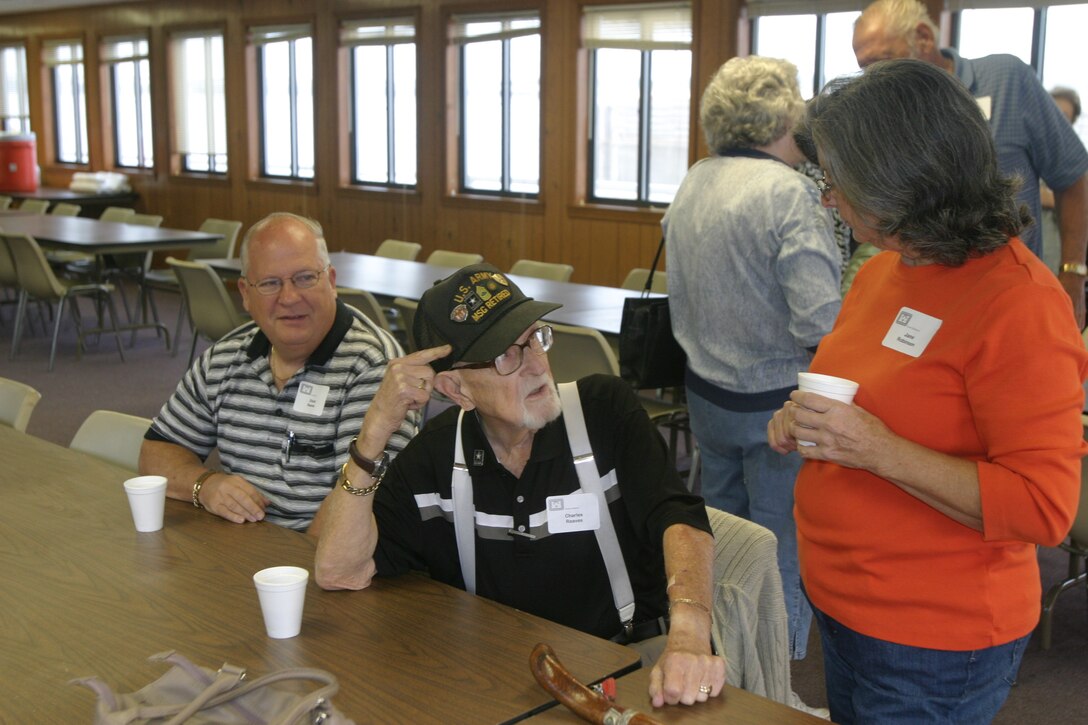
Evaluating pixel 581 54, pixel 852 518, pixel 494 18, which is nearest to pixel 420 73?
pixel 494 18

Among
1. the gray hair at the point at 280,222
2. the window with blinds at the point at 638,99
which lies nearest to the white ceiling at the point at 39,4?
the window with blinds at the point at 638,99

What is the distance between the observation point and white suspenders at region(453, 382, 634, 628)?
1.92 metres

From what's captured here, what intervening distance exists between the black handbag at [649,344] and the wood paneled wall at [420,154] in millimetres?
4789

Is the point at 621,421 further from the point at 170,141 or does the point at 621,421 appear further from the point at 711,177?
the point at 170,141

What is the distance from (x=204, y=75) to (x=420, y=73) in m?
3.64

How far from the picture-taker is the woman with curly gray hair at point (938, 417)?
1.46 metres

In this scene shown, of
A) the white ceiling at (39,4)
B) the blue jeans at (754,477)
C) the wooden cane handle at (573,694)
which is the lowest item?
the blue jeans at (754,477)

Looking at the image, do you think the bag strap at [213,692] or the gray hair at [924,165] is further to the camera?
the gray hair at [924,165]

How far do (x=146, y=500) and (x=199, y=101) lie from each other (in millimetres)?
11005

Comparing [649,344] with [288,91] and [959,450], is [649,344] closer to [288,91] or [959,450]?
[959,450]

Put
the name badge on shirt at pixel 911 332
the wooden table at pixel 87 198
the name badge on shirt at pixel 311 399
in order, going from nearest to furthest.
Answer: the name badge on shirt at pixel 911 332, the name badge on shirt at pixel 311 399, the wooden table at pixel 87 198

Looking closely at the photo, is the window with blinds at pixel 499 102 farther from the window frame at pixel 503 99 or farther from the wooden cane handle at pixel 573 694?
the wooden cane handle at pixel 573 694

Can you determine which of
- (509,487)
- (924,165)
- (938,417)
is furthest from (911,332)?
(509,487)

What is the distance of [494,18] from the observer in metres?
9.01
